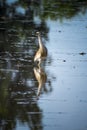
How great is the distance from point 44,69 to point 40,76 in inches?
15.2

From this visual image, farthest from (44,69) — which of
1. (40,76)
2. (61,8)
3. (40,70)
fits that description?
(61,8)

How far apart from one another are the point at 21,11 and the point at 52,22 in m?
1.24

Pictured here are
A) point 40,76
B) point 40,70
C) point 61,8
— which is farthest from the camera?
point 61,8

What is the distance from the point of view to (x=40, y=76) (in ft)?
26.0

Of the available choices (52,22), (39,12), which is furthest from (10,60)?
(39,12)

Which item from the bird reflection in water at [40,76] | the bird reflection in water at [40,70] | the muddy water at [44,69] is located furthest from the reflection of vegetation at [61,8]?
the bird reflection in water at [40,76]

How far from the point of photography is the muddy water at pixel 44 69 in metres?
6.35

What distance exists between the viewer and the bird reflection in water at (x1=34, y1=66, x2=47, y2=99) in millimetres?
7463

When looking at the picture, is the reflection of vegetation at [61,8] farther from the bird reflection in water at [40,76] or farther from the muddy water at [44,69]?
the bird reflection in water at [40,76]

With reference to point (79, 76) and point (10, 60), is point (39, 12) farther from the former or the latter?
point (79, 76)

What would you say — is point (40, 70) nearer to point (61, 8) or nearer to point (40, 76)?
point (40, 76)

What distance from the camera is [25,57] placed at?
9.02 m

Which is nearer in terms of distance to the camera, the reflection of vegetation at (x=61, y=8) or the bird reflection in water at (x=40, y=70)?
the bird reflection in water at (x=40, y=70)

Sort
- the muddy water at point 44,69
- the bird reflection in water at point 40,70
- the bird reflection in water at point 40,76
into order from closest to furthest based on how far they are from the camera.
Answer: the muddy water at point 44,69 → the bird reflection in water at point 40,76 → the bird reflection in water at point 40,70
